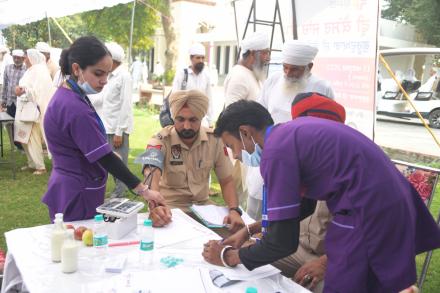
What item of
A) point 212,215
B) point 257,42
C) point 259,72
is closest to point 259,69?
point 259,72

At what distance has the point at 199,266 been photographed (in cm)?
168

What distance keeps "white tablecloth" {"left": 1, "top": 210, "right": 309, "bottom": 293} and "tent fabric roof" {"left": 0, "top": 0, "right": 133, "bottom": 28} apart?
16.2 feet

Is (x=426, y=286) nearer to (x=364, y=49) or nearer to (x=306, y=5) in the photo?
(x=364, y=49)

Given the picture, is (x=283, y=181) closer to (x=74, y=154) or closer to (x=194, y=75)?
(x=74, y=154)

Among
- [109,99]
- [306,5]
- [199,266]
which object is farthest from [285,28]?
[199,266]

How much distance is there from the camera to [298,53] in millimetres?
2998

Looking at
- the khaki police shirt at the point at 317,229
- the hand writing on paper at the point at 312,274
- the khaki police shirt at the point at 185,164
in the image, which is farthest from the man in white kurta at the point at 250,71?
the hand writing on paper at the point at 312,274

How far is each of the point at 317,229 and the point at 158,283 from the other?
98cm

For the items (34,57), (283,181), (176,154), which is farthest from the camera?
(34,57)

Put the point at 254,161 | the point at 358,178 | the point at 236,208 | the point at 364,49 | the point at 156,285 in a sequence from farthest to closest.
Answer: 1. the point at 364,49
2. the point at 236,208
3. the point at 254,161
4. the point at 156,285
5. the point at 358,178

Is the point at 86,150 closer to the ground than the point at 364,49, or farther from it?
closer to the ground

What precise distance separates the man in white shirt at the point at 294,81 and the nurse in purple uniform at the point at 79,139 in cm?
143

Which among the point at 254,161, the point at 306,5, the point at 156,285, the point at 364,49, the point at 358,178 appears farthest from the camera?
the point at 306,5

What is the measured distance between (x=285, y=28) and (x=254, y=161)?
8.66 ft
